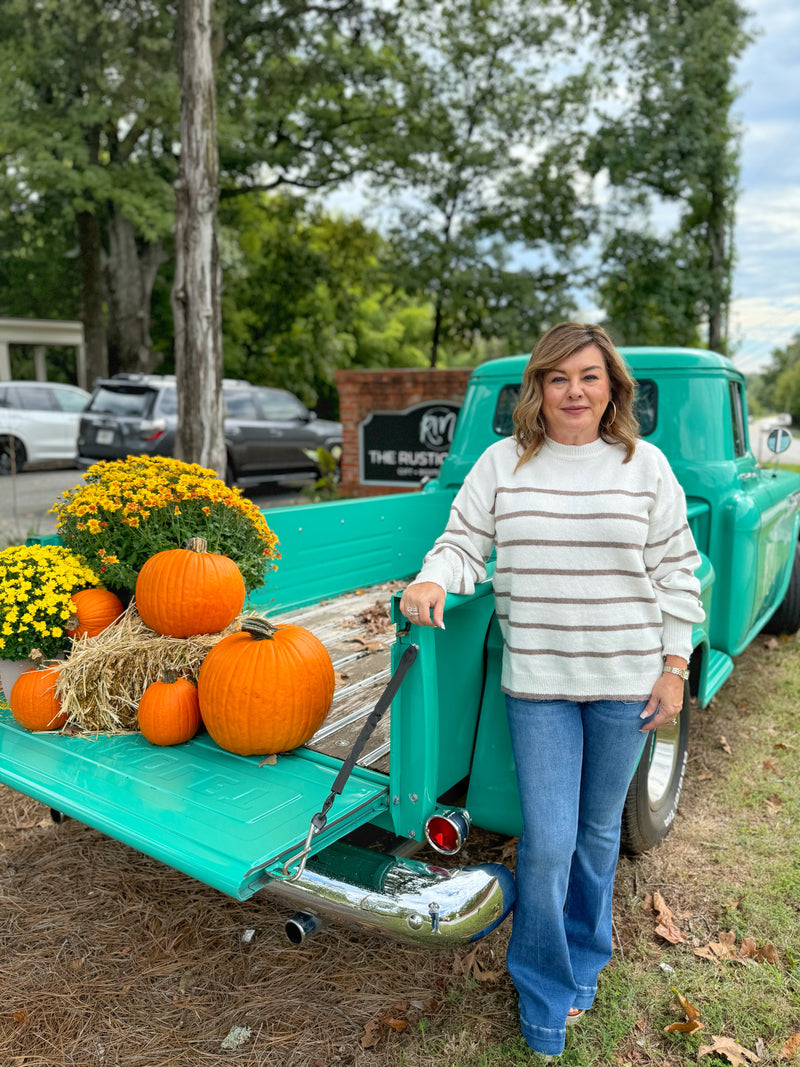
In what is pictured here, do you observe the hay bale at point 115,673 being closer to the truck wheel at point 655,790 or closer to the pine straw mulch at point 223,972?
the pine straw mulch at point 223,972

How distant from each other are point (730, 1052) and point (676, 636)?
4.25 feet

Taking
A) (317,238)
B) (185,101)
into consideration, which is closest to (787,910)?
(185,101)

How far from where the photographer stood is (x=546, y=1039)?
90.7 inches

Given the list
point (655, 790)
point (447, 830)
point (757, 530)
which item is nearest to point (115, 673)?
point (447, 830)

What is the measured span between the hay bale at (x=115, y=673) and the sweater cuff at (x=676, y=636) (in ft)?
5.05

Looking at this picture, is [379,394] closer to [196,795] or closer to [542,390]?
[542,390]

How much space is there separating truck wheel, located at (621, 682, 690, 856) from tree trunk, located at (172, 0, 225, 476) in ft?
18.2

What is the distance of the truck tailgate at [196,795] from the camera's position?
1938 mm

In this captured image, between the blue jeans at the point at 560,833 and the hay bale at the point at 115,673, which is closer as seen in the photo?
the blue jeans at the point at 560,833

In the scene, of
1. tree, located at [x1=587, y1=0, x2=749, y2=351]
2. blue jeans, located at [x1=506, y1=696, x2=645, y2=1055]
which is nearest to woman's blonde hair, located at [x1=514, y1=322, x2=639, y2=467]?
blue jeans, located at [x1=506, y1=696, x2=645, y2=1055]

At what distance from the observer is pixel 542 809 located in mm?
2156

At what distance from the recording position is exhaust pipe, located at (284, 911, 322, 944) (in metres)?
2.00

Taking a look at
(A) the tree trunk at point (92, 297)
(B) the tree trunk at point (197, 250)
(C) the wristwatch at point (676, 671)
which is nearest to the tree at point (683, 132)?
(B) the tree trunk at point (197, 250)

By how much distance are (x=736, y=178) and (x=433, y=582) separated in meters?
17.9
